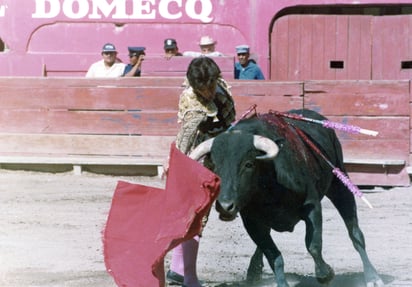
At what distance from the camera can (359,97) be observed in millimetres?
10906

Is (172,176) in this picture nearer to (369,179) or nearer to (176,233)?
(176,233)

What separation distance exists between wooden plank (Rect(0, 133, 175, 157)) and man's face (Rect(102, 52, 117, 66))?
2.52ft

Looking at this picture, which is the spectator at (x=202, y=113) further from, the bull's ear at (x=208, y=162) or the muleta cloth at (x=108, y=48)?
the muleta cloth at (x=108, y=48)

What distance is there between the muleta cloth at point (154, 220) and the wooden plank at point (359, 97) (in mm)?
5381

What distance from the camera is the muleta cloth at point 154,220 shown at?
538 centimetres

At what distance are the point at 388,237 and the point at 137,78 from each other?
3.84m

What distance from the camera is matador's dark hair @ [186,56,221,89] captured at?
18.7 feet

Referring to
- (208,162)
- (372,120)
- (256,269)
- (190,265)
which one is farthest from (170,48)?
(208,162)

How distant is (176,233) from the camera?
212 inches

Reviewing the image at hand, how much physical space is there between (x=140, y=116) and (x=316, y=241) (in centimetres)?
561

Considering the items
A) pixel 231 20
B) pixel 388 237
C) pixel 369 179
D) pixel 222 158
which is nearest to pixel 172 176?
pixel 222 158

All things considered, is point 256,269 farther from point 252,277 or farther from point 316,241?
point 316,241

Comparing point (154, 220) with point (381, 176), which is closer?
point (154, 220)

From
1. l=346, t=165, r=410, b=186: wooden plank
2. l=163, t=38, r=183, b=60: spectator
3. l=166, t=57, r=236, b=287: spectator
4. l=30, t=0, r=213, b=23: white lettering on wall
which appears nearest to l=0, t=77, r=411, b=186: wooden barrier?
l=346, t=165, r=410, b=186: wooden plank
